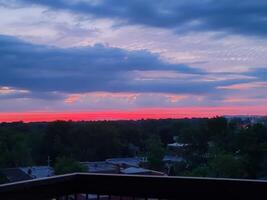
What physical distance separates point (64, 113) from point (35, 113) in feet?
1.96

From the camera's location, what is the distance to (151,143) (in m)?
6.58

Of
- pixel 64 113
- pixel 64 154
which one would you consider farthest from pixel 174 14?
pixel 64 113

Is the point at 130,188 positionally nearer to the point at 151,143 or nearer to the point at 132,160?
the point at 132,160

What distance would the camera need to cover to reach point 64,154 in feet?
19.1

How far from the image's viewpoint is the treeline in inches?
231

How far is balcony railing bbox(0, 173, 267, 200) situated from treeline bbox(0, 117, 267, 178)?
3.21m

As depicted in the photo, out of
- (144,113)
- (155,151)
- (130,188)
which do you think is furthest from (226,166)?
(130,188)

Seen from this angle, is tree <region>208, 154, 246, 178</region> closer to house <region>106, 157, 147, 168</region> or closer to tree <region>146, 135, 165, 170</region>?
tree <region>146, 135, 165, 170</region>

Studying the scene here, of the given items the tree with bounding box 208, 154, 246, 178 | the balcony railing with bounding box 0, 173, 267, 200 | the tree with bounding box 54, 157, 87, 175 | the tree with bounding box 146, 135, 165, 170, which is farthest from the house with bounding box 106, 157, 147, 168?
the balcony railing with bounding box 0, 173, 267, 200

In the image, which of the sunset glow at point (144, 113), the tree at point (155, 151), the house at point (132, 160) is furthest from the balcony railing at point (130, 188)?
the sunset glow at point (144, 113)

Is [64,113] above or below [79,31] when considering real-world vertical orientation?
below

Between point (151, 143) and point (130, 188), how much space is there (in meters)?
4.26

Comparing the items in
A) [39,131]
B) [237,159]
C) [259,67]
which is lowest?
[237,159]

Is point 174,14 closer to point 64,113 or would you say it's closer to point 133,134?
point 133,134
